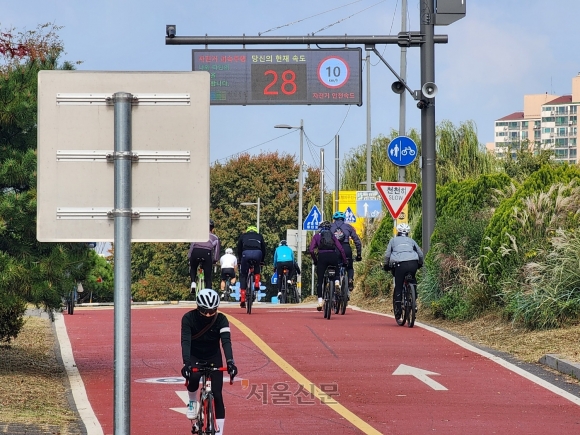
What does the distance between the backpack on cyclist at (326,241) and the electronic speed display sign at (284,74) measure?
6.21m

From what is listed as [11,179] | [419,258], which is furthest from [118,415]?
[419,258]

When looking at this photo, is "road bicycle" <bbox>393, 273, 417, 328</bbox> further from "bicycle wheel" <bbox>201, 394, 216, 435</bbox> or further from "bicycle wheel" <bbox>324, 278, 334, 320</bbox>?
"bicycle wheel" <bbox>201, 394, 216, 435</bbox>

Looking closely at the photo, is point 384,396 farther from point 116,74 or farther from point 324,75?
point 324,75

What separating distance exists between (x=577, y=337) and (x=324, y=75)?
12.4 m

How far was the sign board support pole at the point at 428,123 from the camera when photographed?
23.3m

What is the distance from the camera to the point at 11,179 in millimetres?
13289

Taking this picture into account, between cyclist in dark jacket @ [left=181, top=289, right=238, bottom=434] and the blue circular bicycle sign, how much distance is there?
15.8 metres

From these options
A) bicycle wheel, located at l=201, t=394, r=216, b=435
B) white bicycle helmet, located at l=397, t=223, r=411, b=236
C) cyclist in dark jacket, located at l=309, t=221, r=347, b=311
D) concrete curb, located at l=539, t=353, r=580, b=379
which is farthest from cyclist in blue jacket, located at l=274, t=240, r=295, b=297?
bicycle wheel, located at l=201, t=394, r=216, b=435

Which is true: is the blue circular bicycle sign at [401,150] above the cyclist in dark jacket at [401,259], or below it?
above

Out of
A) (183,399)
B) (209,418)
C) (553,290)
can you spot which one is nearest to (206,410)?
(209,418)

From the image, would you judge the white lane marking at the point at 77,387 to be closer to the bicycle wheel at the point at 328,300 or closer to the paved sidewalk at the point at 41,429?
the paved sidewalk at the point at 41,429

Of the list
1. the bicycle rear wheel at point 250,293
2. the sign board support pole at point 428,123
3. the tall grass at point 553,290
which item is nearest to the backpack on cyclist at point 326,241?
the bicycle rear wheel at point 250,293

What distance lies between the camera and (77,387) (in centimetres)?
1332

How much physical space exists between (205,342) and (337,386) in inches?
158
